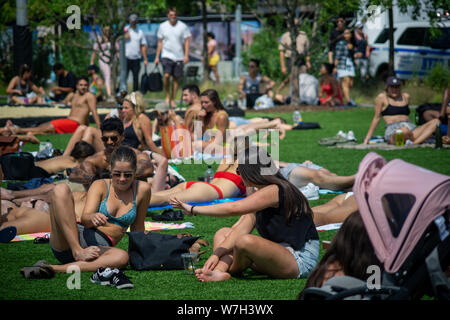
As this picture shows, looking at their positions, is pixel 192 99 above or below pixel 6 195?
above

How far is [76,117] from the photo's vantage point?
50.0 feet

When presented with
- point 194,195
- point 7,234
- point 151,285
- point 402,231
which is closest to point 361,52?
point 194,195

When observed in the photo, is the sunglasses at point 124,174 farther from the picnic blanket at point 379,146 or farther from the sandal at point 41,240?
the picnic blanket at point 379,146

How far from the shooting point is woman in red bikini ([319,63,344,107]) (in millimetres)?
20797

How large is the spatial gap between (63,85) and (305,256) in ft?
58.6

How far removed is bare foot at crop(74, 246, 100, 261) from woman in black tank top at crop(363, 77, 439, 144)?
27.4 ft

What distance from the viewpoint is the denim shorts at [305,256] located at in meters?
5.76

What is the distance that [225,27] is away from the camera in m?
32.9

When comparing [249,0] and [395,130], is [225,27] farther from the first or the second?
[395,130]

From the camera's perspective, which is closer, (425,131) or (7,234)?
(7,234)

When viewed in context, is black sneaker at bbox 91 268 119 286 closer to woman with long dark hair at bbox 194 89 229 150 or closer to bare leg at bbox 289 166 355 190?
bare leg at bbox 289 166 355 190

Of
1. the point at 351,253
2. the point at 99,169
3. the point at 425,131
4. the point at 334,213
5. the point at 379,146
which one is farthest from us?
the point at 425,131

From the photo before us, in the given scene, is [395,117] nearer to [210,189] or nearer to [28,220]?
[210,189]

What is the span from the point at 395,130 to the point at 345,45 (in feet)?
28.9
